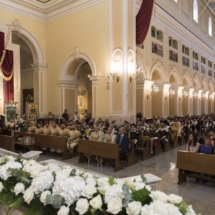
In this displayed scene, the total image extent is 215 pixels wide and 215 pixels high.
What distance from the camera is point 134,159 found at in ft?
22.6

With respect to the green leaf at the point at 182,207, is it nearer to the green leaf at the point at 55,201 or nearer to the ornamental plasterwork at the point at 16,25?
the green leaf at the point at 55,201

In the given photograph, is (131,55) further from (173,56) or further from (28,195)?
(28,195)

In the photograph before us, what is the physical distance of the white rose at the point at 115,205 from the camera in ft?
4.74

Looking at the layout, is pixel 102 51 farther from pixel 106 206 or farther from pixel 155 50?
pixel 106 206

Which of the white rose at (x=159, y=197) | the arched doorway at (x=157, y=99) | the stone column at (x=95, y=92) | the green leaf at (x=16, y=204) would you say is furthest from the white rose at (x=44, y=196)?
the arched doorway at (x=157, y=99)

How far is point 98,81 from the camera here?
470 inches

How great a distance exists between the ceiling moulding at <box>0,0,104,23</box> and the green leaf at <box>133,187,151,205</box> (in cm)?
1194

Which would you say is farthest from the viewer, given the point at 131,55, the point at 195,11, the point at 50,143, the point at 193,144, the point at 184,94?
the point at 195,11

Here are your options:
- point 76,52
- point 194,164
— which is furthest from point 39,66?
point 194,164

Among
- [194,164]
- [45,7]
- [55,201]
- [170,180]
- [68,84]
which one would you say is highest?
[45,7]

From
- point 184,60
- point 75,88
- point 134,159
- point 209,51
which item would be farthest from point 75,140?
point 209,51

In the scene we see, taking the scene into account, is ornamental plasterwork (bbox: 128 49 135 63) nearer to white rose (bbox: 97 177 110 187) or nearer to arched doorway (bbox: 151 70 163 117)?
arched doorway (bbox: 151 70 163 117)

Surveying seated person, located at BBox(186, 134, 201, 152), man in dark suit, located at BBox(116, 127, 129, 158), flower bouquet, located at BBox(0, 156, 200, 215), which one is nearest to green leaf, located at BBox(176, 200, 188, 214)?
flower bouquet, located at BBox(0, 156, 200, 215)

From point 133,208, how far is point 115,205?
12 centimetres
